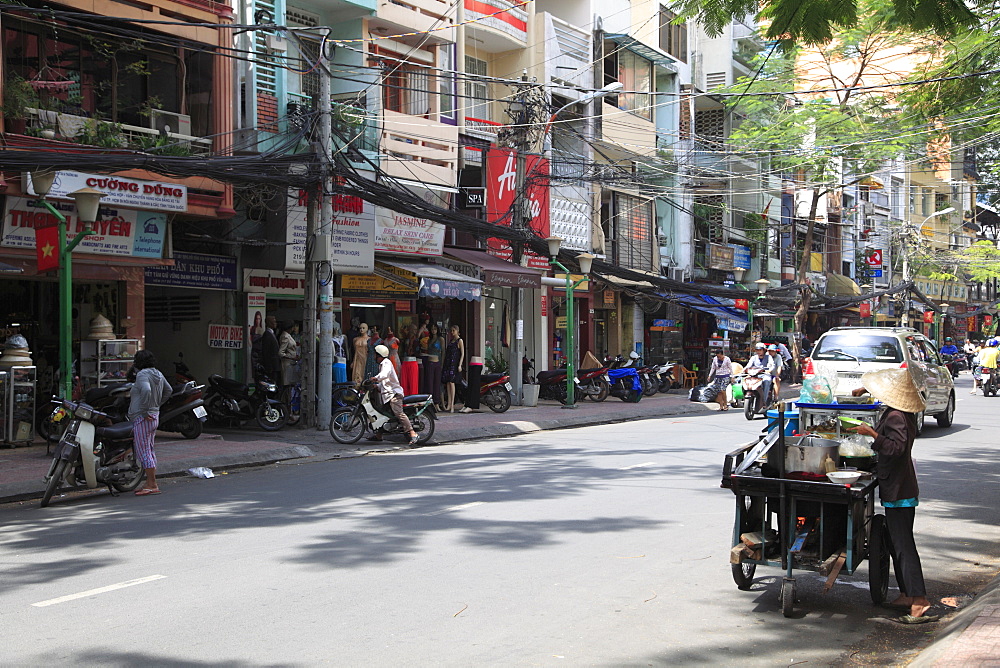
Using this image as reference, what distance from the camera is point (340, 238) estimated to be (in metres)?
19.0

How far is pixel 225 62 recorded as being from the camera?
17.9 metres

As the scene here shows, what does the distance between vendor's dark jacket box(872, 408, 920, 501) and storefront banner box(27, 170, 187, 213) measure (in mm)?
13348

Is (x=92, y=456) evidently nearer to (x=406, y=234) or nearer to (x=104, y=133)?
(x=104, y=133)

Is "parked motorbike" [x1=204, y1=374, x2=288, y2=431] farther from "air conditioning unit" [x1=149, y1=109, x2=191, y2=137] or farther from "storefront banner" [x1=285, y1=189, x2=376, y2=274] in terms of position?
"air conditioning unit" [x1=149, y1=109, x2=191, y2=137]

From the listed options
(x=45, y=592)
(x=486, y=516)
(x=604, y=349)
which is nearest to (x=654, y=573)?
(x=486, y=516)

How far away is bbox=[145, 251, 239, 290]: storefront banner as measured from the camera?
60.4 feet

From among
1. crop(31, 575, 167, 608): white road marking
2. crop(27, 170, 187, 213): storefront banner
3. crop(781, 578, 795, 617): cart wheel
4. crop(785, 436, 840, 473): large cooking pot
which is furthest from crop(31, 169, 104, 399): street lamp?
crop(781, 578, 795, 617): cart wheel

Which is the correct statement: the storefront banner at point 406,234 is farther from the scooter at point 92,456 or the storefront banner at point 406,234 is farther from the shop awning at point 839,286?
the shop awning at point 839,286

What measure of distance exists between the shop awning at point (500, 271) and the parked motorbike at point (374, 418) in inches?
294

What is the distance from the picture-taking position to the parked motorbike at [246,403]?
55.5 feet

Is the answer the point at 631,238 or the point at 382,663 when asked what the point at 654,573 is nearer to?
the point at 382,663

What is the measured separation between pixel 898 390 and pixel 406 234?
17498 millimetres

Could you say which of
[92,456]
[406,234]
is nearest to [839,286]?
[406,234]

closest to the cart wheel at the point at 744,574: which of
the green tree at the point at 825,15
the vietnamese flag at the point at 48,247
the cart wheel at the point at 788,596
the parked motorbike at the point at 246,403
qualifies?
the cart wheel at the point at 788,596
